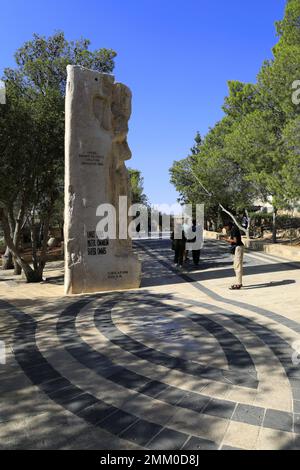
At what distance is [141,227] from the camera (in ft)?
112

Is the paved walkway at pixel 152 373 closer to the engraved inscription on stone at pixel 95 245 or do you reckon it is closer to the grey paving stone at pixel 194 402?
the grey paving stone at pixel 194 402

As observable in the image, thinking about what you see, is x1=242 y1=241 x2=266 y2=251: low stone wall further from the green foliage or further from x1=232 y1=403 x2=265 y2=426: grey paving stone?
x1=232 y1=403 x2=265 y2=426: grey paving stone

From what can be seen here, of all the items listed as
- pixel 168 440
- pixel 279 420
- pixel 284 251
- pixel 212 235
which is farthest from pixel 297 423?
pixel 212 235

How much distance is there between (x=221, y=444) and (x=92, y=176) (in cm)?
703

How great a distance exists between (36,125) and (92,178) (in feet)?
10.7

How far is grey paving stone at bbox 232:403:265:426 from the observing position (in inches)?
121

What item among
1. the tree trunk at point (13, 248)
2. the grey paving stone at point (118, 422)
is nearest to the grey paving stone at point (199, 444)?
the grey paving stone at point (118, 422)

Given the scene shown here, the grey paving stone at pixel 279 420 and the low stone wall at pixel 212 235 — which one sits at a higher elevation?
the low stone wall at pixel 212 235

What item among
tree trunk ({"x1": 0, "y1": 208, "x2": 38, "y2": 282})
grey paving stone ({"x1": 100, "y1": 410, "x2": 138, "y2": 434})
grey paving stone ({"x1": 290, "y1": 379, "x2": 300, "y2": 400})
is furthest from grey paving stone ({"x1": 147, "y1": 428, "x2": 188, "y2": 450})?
tree trunk ({"x1": 0, "y1": 208, "x2": 38, "y2": 282})

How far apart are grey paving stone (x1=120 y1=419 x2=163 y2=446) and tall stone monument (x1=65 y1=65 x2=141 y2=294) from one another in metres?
5.88

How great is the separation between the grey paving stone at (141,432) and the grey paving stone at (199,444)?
0.29m

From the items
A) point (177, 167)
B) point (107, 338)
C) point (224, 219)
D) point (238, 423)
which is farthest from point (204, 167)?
point (238, 423)

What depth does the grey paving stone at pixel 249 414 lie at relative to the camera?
3075mm

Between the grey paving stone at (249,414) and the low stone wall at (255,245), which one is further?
the low stone wall at (255,245)
